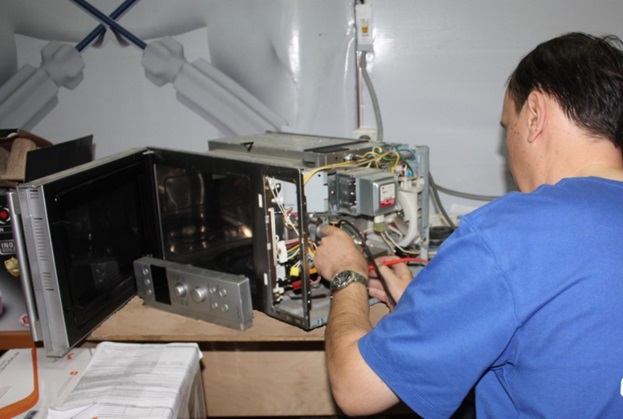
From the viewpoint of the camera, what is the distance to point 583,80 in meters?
0.95

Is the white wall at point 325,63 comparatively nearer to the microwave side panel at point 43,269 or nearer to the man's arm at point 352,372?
the microwave side panel at point 43,269

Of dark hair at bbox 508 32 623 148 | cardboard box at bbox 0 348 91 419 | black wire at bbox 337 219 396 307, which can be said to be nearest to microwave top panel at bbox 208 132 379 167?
black wire at bbox 337 219 396 307

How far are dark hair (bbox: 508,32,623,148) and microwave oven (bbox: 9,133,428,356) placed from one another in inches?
17.2

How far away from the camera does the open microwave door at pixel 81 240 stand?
1229 mm

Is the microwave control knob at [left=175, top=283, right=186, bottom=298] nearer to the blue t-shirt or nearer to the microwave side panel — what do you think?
the microwave side panel

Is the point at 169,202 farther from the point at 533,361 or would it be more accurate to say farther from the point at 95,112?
the point at 533,361

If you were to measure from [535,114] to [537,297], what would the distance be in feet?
1.25

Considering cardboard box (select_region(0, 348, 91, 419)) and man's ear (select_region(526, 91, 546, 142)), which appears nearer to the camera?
man's ear (select_region(526, 91, 546, 142))

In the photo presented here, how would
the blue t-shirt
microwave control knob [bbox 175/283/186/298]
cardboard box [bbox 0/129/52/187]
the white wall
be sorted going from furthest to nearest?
the white wall
cardboard box [bbox 0/129/52/187]
microwave control knob [bbox 175/283/186/298]
the blue t-shirt

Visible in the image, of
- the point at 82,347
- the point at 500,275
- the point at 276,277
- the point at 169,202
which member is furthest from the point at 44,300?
the point at 500,275

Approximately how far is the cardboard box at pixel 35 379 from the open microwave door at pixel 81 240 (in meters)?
0.09

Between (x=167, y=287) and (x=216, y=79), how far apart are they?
102 centimetres

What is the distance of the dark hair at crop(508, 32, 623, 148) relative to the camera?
0.93 m

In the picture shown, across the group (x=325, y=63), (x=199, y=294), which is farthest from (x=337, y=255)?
(x=325, y=63)
